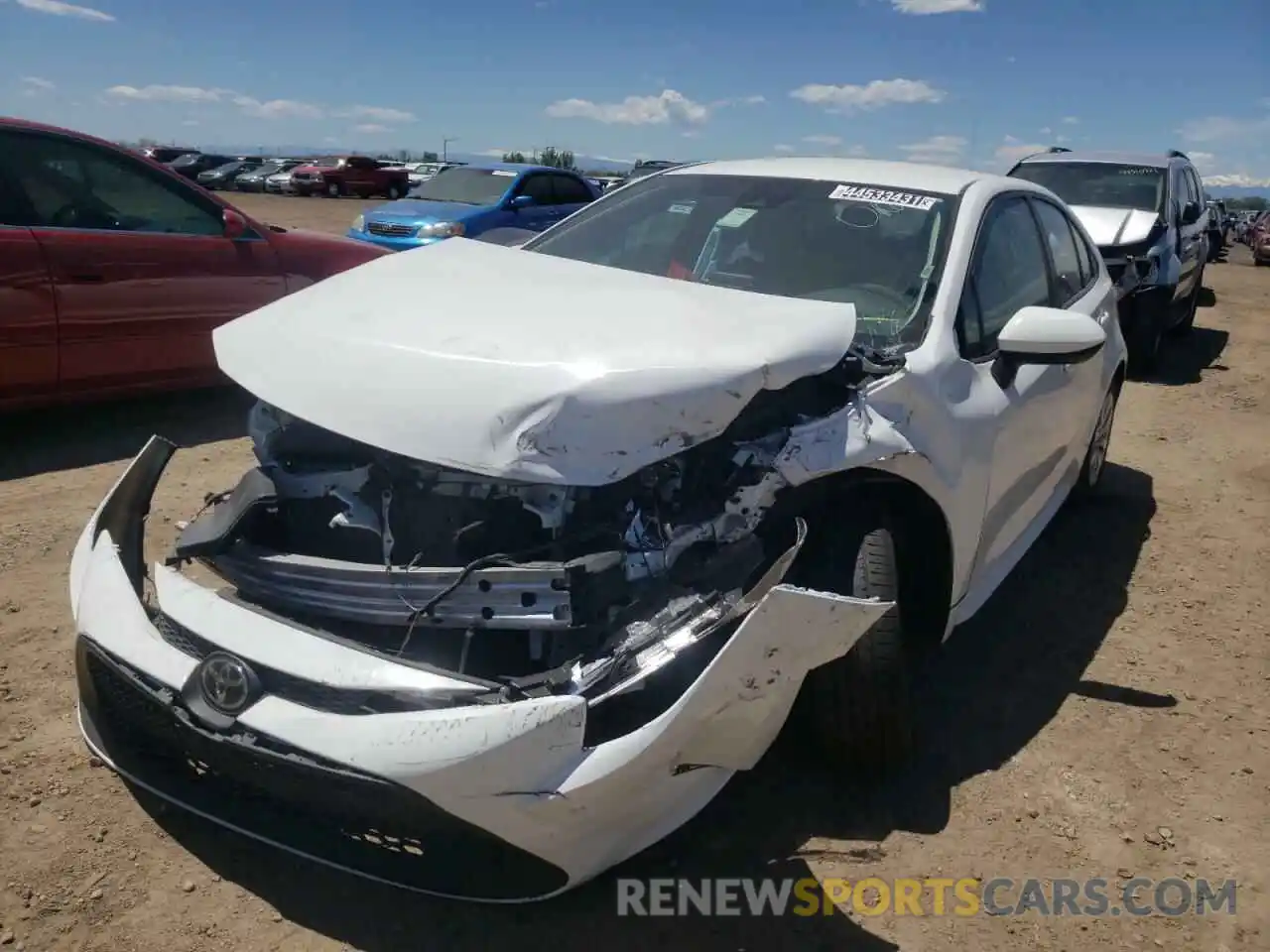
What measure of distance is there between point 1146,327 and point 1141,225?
100 centimetres

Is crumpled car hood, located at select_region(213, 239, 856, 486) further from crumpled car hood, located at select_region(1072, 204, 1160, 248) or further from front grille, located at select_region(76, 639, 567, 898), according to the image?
crumpled car hood, located at select_region(1072, 204, 1160, 248)

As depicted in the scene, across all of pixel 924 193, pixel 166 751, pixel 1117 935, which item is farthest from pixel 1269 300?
pixel 166 751

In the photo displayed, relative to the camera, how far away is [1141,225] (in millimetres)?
8711

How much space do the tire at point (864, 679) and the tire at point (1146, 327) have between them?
6894mm

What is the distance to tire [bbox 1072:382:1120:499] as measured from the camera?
4.75 m

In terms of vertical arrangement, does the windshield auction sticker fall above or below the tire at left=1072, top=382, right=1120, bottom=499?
above

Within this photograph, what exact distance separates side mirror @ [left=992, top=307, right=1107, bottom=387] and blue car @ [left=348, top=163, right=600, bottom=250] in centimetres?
852

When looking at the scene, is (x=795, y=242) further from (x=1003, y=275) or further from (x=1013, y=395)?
(x=1013, y=395)

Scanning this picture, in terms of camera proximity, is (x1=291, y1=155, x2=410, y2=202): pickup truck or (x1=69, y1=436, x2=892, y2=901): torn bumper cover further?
(x1=291, y1=155, x2=410, y2=202): pickup truck

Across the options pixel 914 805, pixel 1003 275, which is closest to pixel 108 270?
pixel 1003 275

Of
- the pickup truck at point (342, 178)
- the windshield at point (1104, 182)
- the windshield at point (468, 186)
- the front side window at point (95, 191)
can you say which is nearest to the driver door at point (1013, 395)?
the front side window at point (95, 191)

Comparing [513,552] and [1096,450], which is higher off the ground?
[513,552]

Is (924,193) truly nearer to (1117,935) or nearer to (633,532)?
(633,532)

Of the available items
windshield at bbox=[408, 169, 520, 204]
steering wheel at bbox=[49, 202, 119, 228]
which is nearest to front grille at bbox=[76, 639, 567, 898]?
steering wheel at bbox=[49, 202, 119, 228]
